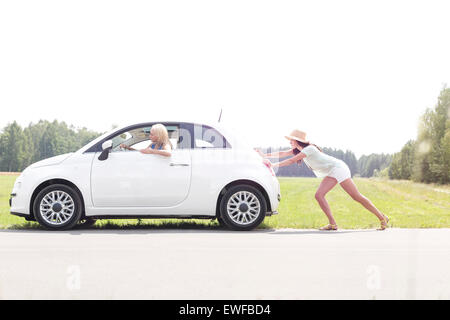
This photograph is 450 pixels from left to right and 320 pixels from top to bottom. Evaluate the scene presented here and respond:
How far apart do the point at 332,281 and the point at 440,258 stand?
2.10 m

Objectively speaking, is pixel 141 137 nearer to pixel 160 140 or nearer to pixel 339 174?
pixel 160 140

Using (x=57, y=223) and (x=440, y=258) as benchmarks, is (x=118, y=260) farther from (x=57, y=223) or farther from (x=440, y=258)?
(x=440, y=258)

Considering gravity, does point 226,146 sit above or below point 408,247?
above

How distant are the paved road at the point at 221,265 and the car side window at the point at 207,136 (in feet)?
4.75

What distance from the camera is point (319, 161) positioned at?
9531 mm

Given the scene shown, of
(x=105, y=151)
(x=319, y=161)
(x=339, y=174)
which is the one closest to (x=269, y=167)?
(x=319, y=161)

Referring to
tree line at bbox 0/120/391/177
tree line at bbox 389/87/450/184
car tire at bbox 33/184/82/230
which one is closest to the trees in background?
tree line at bbox 0/120/391/177

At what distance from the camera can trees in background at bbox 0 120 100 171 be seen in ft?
432

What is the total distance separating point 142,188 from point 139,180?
0.14 meters

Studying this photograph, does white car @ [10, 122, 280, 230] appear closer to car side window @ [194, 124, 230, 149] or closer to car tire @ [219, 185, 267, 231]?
car tire @ [219, 185, 267, 231]

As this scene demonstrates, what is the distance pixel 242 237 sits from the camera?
8.31 meters

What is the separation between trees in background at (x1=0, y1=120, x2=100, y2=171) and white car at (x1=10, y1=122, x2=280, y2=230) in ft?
402

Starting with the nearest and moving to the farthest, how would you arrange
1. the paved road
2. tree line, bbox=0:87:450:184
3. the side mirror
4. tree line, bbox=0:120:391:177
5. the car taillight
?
the paved road → the side mirror → the car taillight → tree line, bbox=0:87:450:184 → tree line, bbox=0:120:391:177
